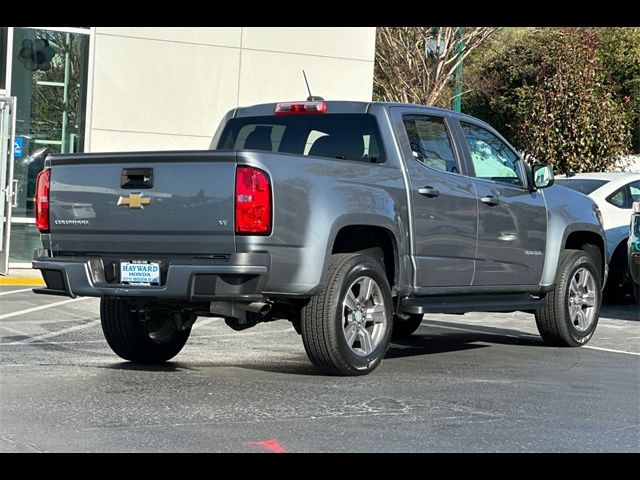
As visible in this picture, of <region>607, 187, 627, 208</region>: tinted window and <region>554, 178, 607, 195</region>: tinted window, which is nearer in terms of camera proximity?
<region>607, 187, 627, 208</region>: tinted window

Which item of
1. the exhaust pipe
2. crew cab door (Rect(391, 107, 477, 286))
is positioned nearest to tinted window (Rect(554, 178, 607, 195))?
crew cab door (Rect(391, 107, 477, 286))

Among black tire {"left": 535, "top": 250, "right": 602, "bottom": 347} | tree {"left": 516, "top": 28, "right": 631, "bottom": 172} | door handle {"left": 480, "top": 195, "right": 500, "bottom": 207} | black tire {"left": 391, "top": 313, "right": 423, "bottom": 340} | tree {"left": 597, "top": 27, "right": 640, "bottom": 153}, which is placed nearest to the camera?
door handle {"left": 480, "top": 195, "right": 500, "bottom": 207}

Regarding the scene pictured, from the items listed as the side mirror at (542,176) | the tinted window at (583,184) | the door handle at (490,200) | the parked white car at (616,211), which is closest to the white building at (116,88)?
the tinted window at (583,184)

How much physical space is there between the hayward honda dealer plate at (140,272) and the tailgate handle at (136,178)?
494 mm

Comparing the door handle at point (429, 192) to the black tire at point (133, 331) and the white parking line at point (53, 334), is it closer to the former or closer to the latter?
Answer: the black tire at point (133, 331)

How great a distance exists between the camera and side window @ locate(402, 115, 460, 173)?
29.2ft

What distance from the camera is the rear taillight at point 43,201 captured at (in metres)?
8.11

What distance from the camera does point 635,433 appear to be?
20.7 ft

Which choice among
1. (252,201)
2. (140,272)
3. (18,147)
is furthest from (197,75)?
(252,201)

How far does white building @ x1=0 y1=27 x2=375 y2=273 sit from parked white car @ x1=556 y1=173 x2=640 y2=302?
257 inches

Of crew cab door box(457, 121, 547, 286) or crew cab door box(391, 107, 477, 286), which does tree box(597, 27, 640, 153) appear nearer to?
crew cab door box(457, 121, 547, 286)

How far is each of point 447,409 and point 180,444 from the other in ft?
6.08
